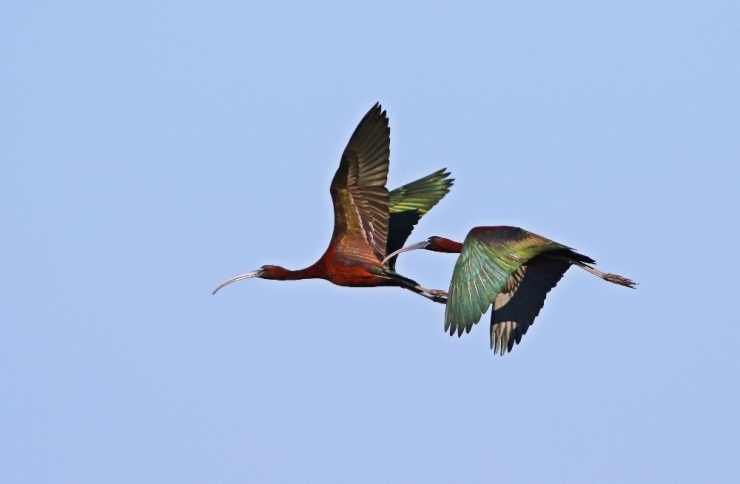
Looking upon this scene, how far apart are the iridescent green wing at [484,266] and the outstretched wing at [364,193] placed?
75.3 inches

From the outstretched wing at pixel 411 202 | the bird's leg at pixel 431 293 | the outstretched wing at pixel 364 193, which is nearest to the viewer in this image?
the outstretched wing at pixel 364 193

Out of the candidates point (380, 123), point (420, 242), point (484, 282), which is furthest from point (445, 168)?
point (484, 282)

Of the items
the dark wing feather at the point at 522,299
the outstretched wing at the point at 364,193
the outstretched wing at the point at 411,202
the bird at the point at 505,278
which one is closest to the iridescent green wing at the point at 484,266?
the bird at the point at 505,278

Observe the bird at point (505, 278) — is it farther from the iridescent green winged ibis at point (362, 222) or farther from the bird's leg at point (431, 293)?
→ the bird's leg at point (431, 293)

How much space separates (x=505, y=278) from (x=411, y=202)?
4.66 metres

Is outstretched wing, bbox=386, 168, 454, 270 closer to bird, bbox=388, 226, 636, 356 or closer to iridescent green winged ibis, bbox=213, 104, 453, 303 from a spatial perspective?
iridescent green winged ibis, bbox=213, 104, 453, 303

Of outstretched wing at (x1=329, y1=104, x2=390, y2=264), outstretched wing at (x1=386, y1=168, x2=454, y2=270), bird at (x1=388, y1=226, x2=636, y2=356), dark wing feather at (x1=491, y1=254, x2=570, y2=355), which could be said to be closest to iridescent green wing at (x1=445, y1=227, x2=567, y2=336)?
bird at (x1=388, y1=226, x2=636, y2=356)

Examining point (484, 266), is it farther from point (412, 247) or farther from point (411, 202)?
point (411, 202)

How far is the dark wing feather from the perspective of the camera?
69.6ft

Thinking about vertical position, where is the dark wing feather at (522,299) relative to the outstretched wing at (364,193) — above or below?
below

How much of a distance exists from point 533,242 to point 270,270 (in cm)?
450

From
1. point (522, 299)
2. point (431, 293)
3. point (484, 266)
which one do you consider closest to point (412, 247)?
point (431, 293)

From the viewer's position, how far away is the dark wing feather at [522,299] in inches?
835

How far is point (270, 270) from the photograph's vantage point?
75.3 feet
